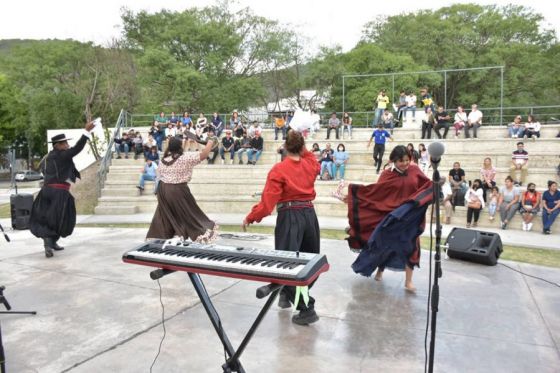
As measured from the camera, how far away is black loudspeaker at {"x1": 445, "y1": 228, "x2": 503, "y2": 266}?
6.85 m

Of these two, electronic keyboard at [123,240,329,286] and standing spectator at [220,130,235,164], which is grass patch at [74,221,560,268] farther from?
standing spectator at [220,130,235,164]

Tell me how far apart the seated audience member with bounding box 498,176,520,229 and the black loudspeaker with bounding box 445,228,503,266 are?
14.7 feet

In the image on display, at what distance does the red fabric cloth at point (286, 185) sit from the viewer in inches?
170

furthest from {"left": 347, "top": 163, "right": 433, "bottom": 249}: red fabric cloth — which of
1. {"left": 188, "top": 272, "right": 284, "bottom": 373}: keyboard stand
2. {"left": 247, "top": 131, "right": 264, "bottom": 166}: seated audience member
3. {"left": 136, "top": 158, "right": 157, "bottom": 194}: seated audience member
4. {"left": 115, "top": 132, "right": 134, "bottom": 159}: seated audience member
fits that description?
{"left": 115, "top": 132, "right": 134, "bottom": 159}: seated audience member

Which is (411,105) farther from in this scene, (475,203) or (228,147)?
(475,203)

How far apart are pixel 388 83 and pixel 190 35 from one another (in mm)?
14963

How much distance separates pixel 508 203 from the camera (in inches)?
446

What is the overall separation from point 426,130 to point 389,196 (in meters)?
12.6

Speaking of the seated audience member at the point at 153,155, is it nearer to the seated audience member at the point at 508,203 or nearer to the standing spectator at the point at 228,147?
the standing spectator at the point at 228,147

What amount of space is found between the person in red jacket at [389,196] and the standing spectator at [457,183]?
701 centimetres

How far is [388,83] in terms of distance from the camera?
30.1 metres

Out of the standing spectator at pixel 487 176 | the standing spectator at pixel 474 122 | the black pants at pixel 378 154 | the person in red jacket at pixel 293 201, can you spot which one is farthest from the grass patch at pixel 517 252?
the standing spectator at pixel 474 122

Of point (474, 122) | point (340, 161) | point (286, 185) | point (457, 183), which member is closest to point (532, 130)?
point (474, 122)

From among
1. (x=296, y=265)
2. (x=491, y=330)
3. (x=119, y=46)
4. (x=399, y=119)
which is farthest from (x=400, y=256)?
(x=119, y=46)
